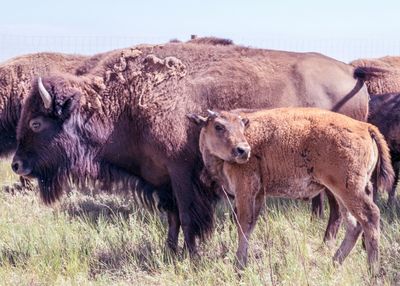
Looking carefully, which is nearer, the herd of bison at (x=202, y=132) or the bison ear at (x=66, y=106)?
the herd of bison at (x=202, y=132)

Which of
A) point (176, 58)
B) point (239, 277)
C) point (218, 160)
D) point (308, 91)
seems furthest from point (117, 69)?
point (239, 277)

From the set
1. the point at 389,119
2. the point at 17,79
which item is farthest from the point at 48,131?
the point at 389,119

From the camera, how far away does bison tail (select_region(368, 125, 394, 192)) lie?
5.11 metres

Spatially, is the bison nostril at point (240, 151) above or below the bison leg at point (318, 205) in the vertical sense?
above

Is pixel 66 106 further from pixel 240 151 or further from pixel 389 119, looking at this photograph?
pixel 389 119

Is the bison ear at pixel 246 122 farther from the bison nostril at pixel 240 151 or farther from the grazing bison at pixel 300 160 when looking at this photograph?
the bison nostril at pixel 240 151

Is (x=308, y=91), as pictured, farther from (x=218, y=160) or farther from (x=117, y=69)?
(x=117, y=69)

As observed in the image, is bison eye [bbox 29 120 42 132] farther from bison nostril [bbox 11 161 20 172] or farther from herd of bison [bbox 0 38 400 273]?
bison nostril [bbox 11 161 20 172]

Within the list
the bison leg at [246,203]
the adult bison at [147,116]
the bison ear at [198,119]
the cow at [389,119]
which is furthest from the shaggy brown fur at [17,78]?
the bison leg at [246,203]

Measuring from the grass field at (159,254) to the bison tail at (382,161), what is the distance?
23.5 inches

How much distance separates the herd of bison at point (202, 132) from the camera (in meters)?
5.15

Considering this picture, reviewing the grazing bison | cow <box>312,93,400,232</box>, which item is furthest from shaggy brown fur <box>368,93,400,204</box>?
the grazing bison

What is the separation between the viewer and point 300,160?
5.09m

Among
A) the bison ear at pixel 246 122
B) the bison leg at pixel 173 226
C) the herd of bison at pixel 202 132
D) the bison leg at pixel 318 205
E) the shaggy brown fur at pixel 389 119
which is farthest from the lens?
the shaggy brown fur at pixel 389 119
